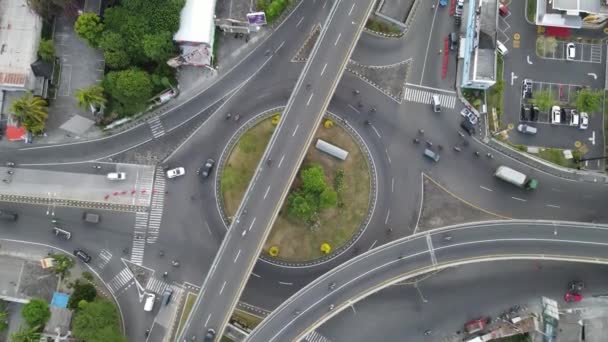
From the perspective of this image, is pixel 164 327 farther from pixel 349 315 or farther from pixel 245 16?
pixel 245 16

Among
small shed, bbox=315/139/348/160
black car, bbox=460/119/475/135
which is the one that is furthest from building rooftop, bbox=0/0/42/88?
black car, bbox=460/119/475/135

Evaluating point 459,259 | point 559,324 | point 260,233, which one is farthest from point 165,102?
→ point 559,324

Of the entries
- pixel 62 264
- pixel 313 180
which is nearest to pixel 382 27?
pixel 313 180

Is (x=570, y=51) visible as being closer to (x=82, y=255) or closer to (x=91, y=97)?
(x=91, y=97)

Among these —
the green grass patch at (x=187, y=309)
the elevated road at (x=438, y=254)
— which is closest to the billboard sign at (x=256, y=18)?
the elevated road at (x=438, y=254)

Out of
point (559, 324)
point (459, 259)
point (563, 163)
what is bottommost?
point (559, 324)

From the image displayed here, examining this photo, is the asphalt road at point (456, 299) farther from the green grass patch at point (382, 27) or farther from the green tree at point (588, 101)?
the green grass patch at point (382, 27)
